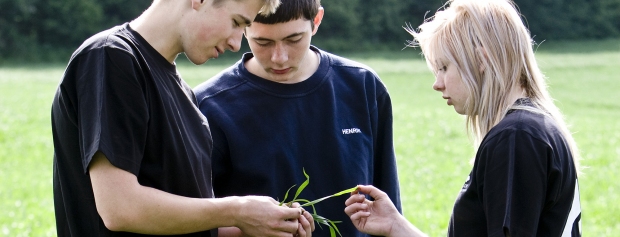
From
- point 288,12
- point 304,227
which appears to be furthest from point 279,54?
point 304,227

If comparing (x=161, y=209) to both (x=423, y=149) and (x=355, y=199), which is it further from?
(x=423, y=149)

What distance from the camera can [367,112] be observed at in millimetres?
3902

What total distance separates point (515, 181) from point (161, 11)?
4.48ft

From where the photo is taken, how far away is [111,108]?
2.54 m

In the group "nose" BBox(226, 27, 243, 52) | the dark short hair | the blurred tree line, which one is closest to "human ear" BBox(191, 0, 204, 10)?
"nose" BBox(226, 27, 243, 52)

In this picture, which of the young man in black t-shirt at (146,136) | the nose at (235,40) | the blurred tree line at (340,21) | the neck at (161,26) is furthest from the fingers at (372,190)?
the blurred tree line at (340,21)

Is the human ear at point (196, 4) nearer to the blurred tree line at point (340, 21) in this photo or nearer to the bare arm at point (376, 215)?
the bare arm at point (376, 215)

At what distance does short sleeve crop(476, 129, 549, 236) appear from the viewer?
2656 mm

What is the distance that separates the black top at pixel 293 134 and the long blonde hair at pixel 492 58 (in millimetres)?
904

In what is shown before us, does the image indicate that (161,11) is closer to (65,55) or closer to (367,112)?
(367,112)

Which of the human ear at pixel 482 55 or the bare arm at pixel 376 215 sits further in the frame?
the bare arm at pixel 376 215

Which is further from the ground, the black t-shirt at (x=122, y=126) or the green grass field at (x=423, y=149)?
the black t-shirt at (x=122, y=126)

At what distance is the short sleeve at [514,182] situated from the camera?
2656 mm

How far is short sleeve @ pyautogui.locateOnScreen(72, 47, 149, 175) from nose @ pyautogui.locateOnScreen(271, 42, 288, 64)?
118 centimetres
